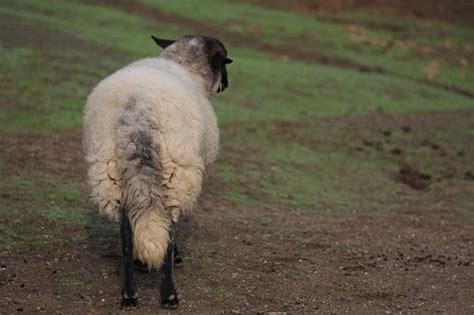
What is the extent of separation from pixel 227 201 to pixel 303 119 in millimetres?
7217

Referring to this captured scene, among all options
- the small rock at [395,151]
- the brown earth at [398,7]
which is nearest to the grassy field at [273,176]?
the small rock at [395,151]

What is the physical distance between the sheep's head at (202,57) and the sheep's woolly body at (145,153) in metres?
1.54

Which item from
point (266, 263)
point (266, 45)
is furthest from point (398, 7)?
point (266, 263)

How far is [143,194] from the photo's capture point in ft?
20.6

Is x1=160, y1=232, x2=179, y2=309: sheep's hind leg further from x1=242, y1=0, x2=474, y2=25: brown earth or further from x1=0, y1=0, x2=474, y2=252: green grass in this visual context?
x1=242, y1=0, x2=474, y2=25: brown earth

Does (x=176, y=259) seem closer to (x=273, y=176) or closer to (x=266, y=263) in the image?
(x=266, y=263)

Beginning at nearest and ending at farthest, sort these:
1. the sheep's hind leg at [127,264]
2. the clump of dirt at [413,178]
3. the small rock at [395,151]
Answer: the sheep's hind leg at [127,264] → the clump of dirt at [413,178] → the small rock at [395,151]

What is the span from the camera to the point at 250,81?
20609 mm

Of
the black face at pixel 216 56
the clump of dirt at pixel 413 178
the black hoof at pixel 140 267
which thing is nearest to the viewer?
the black hoof at pixel 140 267

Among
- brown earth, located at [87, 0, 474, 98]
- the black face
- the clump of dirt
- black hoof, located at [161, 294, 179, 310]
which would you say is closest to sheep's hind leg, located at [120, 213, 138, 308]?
black hoof, located at [161, 294, 179, 310]

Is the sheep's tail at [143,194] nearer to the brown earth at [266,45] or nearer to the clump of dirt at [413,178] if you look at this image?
the clump of dirt at [413,178]

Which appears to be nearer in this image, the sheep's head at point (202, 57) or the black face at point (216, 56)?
the sheep's head at point (202, 57)

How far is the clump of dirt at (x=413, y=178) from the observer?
13.4 meters

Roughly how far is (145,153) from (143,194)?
1.21 feet
